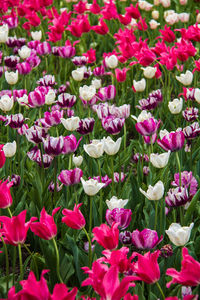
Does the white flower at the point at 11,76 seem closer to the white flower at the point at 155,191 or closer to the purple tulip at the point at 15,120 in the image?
the purple tulip at the point at 15,120

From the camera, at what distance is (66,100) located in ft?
10.1

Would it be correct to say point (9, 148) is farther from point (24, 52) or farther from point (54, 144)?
point (24, 52)

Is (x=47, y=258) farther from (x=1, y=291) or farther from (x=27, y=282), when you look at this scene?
(x=27, y=282)

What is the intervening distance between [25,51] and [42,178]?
1.70m

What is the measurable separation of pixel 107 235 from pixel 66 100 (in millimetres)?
1679

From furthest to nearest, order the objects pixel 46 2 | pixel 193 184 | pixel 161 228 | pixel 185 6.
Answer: pixel 185 6, pixel 46 2, pixel 193 184, pixel 161 228

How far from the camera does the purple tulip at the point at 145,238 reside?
1.68 m

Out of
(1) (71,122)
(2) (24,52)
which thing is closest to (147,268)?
(1) (71,122)

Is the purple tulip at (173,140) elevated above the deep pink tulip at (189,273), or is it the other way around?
the deep pink tulip at (189,273)

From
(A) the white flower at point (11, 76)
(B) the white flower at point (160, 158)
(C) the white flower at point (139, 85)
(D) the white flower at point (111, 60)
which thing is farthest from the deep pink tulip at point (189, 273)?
(D) the white flower at point (111, 60)

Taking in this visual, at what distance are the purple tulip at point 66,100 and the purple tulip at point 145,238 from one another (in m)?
1.54

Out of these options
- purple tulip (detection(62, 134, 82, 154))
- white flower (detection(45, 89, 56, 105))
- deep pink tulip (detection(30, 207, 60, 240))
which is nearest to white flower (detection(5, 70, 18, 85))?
white flower (detection(45, 89, 56, 105))

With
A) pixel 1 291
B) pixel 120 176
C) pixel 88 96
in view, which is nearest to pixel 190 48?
pixel 88 96

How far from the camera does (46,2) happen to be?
15.9 ft
